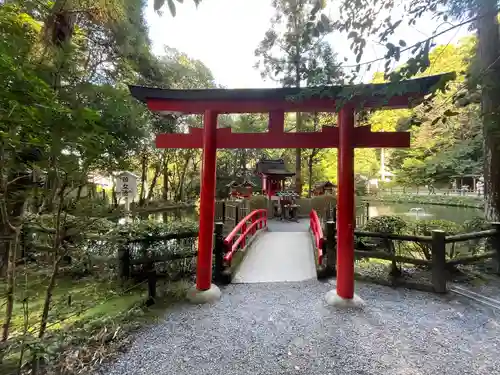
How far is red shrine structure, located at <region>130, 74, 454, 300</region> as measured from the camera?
12.3 ft

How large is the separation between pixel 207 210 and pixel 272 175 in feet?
35.1

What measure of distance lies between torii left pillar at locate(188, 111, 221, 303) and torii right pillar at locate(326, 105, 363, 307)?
71.3 inches

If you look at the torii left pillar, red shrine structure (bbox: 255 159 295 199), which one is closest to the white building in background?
red shrine structure (bbox: 255 159 295 199)

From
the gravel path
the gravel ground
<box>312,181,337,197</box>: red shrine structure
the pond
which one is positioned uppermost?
<box>312,181,337,197</box>: red shrine structure

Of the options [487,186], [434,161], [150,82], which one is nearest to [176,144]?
[487,186]

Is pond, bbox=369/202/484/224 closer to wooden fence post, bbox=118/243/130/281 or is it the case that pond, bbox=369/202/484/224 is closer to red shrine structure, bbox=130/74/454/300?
red shrine structure, bbox=130/74/454/300

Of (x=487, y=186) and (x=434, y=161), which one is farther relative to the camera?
(x=434, y=161)

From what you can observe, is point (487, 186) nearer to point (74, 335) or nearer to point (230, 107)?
point (230, 107)

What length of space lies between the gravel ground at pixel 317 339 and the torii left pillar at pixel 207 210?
372 mm

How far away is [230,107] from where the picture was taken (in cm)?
396

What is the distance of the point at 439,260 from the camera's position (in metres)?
4.01

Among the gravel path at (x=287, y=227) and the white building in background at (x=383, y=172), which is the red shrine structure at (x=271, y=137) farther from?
the white building in background at (x=383, y=172)

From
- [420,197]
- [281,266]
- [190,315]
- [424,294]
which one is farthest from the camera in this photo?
[420,197]

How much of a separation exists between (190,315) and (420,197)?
28.7m
